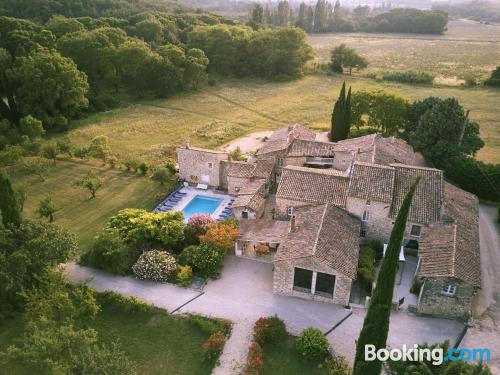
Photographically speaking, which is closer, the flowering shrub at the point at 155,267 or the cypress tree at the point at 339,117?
the flowering shrub at the point at 155,267

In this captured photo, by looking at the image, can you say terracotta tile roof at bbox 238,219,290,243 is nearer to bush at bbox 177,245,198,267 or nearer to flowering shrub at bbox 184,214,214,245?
flowering shrub at bbox 184,214,214,245

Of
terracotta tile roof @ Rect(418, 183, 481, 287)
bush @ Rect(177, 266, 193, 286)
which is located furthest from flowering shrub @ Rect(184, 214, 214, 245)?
terracotta tile roof @ Rect(418, 183, 481, 287)

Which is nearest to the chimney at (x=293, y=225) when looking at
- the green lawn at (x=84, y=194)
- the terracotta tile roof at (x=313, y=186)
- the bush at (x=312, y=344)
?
the terracotta tile roof at (x=313, y=186)

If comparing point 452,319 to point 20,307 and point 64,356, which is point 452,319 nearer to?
point 64,356

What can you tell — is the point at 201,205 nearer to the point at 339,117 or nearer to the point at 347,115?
the point at 339,117

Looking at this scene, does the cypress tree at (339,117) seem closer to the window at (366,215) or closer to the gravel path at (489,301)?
the gravel path at (489,301)

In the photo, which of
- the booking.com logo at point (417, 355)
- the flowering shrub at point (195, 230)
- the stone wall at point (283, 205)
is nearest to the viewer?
the booking.com logo at point (417, 355)

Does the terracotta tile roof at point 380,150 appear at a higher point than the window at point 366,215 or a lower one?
higher
